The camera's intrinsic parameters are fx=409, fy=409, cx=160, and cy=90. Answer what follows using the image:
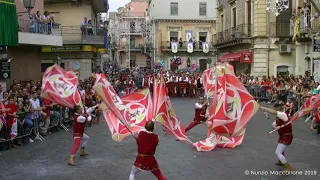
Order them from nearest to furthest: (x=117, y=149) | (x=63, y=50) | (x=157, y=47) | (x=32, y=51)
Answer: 1. (x=117, y=149)
2. (x=32, y=51)
3. (x=63, y=50)
4. (x=157, y=47)

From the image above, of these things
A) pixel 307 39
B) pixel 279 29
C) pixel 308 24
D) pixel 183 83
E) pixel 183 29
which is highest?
pixel 183 29

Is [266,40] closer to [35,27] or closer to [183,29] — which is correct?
[35,27]

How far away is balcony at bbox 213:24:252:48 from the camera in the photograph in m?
33.0

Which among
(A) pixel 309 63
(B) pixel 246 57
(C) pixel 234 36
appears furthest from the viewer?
(C) pixel 234 36

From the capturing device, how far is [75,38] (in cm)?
3070

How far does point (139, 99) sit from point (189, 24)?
48.6m

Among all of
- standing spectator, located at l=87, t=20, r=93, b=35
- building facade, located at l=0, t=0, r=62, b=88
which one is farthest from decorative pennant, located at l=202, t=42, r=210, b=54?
building facade, located at l=0, t=0, r=62, b=88

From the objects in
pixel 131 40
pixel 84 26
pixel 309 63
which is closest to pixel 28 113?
pixel 84 26

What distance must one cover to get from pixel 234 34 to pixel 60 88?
24813 millimetres

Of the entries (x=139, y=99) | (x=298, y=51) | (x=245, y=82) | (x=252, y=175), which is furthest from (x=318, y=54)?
(x=252, y=175)

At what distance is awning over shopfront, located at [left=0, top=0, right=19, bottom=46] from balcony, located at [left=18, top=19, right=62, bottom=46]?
6.47 feet

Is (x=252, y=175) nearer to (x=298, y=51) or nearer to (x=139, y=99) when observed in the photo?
(x=139, y=99)

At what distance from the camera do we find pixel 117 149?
40.3ft

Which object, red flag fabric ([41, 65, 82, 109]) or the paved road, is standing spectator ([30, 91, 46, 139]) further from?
red flag fabric ([41, 65, 82, 109])
